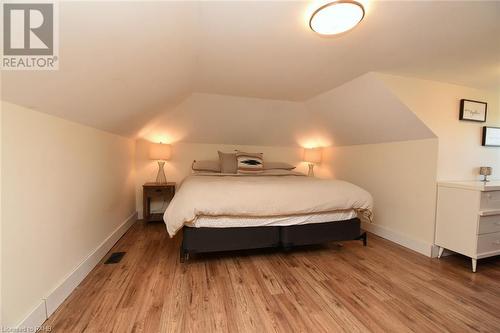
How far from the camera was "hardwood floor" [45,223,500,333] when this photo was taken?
1.22 metres

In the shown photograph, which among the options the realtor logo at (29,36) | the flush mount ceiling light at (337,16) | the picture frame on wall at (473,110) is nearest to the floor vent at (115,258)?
the realtor logo at (29,36)

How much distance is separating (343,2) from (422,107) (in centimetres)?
174

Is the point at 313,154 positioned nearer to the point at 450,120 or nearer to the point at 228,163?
the point at 228,163

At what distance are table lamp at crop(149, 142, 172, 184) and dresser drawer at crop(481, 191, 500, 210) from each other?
3.71m

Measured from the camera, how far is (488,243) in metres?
1.91

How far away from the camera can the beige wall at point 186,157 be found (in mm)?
3318

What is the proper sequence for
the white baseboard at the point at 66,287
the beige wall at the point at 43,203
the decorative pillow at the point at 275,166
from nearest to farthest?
the beige wall at the point at 43,203
the white baseboard at the point at 66,287
the decorative pillow at the point at 275,166

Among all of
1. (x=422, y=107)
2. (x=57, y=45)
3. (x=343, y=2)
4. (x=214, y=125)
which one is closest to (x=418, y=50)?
(x=422, y=107)

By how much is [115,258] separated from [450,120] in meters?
3.77

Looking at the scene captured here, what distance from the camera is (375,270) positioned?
186cm

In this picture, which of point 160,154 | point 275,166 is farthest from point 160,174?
point 275,166

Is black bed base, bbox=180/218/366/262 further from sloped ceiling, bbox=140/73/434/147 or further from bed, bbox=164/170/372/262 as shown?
sloped ceiling, bbox=140/73/434/147

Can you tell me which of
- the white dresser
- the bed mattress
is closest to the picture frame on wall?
the white dresser

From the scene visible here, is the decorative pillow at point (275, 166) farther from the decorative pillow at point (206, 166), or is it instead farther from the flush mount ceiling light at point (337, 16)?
the flush mount ceiling light at point (337, 16)
